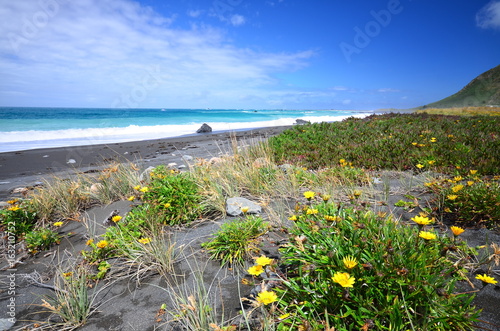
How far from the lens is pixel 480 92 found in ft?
217

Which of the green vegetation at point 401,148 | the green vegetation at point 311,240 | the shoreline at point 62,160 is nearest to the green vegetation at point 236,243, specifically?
the green vegetation at point 311,240

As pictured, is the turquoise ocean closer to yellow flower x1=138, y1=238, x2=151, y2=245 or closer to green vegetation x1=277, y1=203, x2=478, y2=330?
yellow flower x1=138, y1=238, x2=151, y2=245

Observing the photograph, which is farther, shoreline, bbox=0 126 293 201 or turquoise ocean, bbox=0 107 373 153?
turquoise ocean, bbox=0 107 373 153

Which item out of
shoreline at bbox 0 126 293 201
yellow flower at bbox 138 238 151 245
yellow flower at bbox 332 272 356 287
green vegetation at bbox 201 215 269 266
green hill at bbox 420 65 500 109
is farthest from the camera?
green hill at bbox 420 65 500 109

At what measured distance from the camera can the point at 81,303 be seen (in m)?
2.09

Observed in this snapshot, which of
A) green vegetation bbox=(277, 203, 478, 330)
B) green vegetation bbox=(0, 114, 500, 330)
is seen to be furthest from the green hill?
green vegetation bbox=(277, 203, 478, 330)

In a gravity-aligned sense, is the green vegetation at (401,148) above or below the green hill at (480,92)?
below

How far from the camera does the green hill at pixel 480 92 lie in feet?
197

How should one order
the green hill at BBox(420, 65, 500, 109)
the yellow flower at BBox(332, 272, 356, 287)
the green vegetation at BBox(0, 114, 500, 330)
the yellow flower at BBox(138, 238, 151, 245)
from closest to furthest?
the yellow flower at BBox(332, 272, 356, 287) < the green vegetation at BBox(0, 114, 500, 330) < the yellow flower at BBox(138, 238, 151, 245) < the green hill at BBox(420, 65, 500, 109)

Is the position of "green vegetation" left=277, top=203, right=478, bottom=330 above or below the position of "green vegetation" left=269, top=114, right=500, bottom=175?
below

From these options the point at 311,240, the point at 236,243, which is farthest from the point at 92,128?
the point at 311,240

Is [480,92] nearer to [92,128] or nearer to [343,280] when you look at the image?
[92,128]

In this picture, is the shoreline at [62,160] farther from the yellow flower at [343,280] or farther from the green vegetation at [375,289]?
the yellow flower at [343,280]

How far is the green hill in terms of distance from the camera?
197 feet
